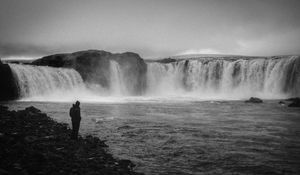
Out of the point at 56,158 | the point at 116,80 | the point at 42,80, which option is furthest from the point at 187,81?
the point at 56,158

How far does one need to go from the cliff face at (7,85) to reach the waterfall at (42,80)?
24.5 inches

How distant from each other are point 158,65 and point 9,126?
2105 inches

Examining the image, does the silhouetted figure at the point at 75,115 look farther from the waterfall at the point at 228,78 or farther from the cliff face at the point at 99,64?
the waterfall at the point at 228,78

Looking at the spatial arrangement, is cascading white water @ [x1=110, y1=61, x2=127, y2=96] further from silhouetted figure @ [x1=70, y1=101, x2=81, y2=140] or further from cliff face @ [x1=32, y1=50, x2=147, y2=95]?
silhouetted figure @ [x1=70, y1=101, x2=81, y2=140]

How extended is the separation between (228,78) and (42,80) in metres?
34.9

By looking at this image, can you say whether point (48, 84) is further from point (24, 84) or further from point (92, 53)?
point (92, 53)

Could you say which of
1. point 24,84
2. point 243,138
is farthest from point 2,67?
point 243,138

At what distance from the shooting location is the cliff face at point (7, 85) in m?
37.1

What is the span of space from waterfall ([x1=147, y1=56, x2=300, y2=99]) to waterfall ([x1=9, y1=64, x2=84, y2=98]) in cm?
2293

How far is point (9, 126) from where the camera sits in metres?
11.6

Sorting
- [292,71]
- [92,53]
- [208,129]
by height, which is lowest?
[208,129]

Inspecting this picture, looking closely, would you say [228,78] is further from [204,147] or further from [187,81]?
[204,147]

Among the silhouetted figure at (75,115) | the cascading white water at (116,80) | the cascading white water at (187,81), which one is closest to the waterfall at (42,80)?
the cascading white water at (187,81)

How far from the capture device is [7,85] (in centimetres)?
3750
